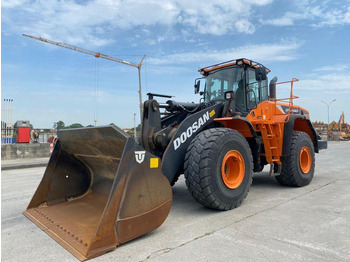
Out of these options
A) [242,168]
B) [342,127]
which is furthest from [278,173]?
[342,127]

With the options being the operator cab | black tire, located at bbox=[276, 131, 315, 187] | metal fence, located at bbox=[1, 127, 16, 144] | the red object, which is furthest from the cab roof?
metal fence, located at bbox=[1, 127, 16, 144]

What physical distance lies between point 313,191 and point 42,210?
494 cm

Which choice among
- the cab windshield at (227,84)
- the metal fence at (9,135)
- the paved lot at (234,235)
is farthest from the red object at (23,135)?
the cab windshield at (227,84)

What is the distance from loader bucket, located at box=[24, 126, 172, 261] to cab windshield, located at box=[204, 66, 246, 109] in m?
2.86

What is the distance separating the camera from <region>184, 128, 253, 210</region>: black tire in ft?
12.3

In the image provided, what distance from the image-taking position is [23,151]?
14445 millimetres

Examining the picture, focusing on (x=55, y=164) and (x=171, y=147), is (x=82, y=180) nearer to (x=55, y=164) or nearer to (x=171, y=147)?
(x=55, y=164)

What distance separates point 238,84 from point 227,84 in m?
0.23

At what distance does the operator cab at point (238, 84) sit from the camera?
5523 mm

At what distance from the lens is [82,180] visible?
4.47m

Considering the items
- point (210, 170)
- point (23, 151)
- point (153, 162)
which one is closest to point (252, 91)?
point (210, 170)

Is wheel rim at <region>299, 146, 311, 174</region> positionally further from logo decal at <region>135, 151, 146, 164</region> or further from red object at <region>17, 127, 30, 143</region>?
red object at <region>17, 127, 30, 143</region>

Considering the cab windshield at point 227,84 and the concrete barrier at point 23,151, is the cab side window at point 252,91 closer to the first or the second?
the cab windshield at point 227,84

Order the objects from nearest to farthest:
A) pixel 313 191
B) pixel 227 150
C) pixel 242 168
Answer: pixel 227 150, pixel 242 168, pixel 313 191
